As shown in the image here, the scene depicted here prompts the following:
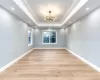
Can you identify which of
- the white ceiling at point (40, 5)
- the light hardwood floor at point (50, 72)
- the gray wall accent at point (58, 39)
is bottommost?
the light hardwood floor at point (50, 72)

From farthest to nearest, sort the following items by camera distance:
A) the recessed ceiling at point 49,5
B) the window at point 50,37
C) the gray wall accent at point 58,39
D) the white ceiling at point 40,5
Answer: the window at point 50,37 < the gray wall accent at point 58,39 < the recessed ceiling at point 49,5 < the white ceiling at point 40,5

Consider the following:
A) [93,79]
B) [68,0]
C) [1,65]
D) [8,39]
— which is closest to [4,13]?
[8,39]

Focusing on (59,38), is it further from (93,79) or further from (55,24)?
(93,79)

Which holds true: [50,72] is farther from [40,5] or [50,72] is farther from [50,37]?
[50,37]

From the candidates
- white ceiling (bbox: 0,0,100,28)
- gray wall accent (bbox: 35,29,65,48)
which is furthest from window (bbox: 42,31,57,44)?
white ceiling (bbox: 0,0,100,28)

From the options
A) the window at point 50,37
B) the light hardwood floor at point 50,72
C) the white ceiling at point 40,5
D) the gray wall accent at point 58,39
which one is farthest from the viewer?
the window at point 50,37

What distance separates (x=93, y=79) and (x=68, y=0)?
3333mm

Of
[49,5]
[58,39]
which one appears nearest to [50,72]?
[49,5]

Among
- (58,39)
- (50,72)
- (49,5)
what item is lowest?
(50,72)

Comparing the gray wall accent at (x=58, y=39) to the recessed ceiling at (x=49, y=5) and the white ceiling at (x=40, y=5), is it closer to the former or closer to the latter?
the white ceiling at (x=40, y=5)

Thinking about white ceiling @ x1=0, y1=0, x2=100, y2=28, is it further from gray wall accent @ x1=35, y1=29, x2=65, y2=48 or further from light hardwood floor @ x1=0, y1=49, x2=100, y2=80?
gray wall accent @ x1=35, y1=29, x2=65, y2=48

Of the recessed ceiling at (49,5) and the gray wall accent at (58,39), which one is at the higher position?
the recessed ceiling at (49,5)

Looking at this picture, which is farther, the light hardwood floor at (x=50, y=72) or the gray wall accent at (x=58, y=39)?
the gray wall accent at (x=58, y=39)

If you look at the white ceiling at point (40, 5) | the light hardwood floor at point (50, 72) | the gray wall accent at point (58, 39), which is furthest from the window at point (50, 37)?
the light hardwood floor at point (50, 72)
